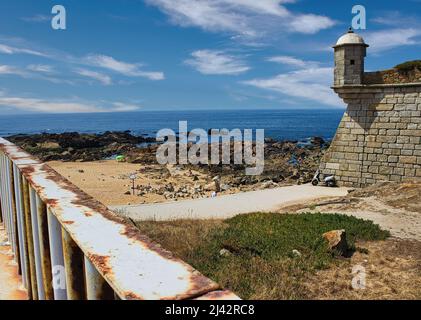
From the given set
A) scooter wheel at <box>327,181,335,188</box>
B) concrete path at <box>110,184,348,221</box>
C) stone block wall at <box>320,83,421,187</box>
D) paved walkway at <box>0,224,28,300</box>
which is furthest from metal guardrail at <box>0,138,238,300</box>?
scooter wheel at <box>327,181,335,188</box>

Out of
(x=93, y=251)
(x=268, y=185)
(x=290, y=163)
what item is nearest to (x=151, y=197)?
(x=268, y=185)

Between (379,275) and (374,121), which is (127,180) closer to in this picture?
(374,121)

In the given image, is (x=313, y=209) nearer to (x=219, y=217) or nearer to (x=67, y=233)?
(x=219, y=217)

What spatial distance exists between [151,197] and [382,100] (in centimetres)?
1211

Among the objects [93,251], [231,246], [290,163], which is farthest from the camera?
Result: [290,163]

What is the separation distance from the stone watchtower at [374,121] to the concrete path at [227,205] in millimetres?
1522

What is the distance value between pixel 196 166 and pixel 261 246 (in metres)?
23.2

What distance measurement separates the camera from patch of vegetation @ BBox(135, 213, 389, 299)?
6769mm

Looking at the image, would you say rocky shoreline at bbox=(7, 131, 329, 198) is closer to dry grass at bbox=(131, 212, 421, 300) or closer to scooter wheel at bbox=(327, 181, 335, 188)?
scooter wheel at bbox=(327, 181, 335, 188)

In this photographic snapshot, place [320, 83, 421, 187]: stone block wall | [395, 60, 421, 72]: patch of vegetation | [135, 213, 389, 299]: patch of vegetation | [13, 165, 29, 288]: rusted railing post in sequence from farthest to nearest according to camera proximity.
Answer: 1. [320, 83, 421, 187]: stone block wall
2. [395, 60, 421, 72]: patch of vegetation
3. [135, 213, 389, 299]: patch of vegetation
4. [13, 165, 29, 288]: rusted railing post

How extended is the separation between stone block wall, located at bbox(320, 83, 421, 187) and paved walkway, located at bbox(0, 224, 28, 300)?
53.3 feet
